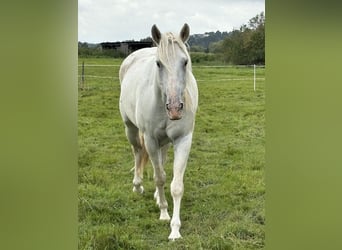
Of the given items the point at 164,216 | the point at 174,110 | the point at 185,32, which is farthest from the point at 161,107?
the point at 164,216

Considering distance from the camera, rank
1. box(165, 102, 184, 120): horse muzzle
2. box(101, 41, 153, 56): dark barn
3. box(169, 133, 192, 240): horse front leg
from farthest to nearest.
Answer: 1. box(101, 41, 153, 56): dark barn
2. box(169, 133, 192, 240): horse front leg
3. box(165, 102, 184, 120): horse muzzle

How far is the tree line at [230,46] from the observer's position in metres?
1.66

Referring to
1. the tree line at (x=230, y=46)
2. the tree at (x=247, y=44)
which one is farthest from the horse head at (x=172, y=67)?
the tree at (x=247, y=44)

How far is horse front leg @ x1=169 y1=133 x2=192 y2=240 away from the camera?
1.60 meters

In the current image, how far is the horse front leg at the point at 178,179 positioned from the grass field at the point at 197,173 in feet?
0.10

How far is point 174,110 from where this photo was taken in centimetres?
148

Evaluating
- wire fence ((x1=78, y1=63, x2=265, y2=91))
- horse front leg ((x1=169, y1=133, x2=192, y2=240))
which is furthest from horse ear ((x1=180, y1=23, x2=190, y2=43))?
horse front leg ((x1=169, y1=133, x2=192, y2=240))

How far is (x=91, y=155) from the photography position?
5.48ft

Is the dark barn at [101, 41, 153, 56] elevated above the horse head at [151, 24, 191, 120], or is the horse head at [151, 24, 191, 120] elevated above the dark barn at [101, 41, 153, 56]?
the dark barn at [101, 41, 153, 56]

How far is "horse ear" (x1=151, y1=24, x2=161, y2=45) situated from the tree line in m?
0.13

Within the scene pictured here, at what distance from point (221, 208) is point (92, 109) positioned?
52 cm

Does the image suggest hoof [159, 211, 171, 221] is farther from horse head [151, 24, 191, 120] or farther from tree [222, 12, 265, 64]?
tree [222, 12, 265, 64]
